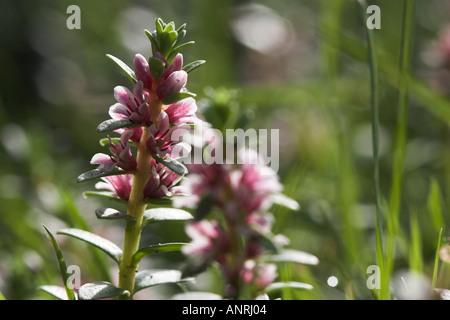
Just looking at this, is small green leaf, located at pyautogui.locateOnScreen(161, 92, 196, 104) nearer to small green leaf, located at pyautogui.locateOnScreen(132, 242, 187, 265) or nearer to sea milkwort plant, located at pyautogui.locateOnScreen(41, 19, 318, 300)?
sea milkwort plant, located at pyautogui.locateOnScreen(41, 19, 318, 300)

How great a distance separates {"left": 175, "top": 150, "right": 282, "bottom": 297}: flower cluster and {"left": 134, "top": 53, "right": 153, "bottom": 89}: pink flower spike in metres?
0.13

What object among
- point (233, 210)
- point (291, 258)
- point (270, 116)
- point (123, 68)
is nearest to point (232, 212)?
point (233, 210)

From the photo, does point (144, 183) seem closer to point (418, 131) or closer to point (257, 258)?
point (257, 258)

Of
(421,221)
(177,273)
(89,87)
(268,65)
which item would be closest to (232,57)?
(268,65)

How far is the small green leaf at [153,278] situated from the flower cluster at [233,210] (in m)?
0.11

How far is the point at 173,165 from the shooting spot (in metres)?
0.66

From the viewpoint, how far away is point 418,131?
75.3 inches

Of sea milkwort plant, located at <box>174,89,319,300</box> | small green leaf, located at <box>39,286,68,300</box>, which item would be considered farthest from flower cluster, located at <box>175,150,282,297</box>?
small green leaf, located at <box>39,286,68,300</box>

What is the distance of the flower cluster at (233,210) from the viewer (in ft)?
2.02

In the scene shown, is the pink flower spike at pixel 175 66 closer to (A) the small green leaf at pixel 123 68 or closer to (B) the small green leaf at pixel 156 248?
(A) the small green leaf at pixel 123 68

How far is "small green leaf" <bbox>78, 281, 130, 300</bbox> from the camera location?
66 cm

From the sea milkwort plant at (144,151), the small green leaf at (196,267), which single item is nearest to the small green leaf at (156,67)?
the sea milkwort plant at (144,151)
